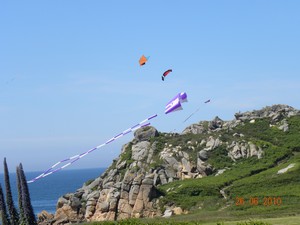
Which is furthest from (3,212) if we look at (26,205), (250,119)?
(250,119)

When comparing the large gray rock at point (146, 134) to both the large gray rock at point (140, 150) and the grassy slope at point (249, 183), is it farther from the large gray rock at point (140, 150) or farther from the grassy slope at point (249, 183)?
the grassy slope at point (249, 183)

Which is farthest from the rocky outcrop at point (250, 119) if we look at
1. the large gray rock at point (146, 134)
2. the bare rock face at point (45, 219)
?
the bare rock face at point (45, 219)

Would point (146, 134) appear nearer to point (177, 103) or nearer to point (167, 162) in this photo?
point (167, 162)

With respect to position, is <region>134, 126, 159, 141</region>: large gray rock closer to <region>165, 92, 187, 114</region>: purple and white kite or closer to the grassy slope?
the grassy slope

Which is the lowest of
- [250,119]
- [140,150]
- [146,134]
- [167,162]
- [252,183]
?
[252,183]

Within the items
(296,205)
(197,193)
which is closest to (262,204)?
(296,205)

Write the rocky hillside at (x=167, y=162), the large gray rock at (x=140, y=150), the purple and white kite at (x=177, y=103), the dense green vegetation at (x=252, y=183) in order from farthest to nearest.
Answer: the large gray rock at (x=140, y=150)
the rocky hillside at (x=167, y=162)
the dense green vegetation at (x=252, y=183)
the purple and white kite at (x=177, y=103)

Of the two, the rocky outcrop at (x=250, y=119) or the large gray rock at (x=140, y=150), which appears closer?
the large gray rock at (x=140, y=150)

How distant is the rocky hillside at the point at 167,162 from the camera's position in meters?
84.9

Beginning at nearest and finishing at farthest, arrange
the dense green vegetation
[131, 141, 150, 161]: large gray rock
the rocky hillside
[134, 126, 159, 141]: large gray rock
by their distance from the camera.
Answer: the dense green vegetation → the rocky hillside → [131, 141, 150, 161]: large gray rock → [134, 126, 159, 141]: large gray rock

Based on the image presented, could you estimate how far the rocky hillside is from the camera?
279 ft

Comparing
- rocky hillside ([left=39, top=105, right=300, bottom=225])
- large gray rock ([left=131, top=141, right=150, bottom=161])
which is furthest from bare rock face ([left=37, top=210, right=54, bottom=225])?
large gray rock ([left=131, top=141, right=150, bottom=161])

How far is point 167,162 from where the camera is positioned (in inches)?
3942

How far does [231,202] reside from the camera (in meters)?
80.6
